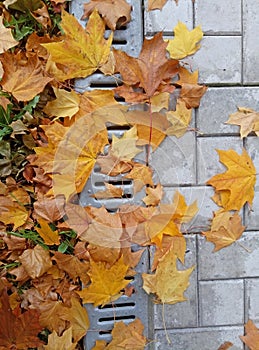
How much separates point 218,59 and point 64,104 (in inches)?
15.4

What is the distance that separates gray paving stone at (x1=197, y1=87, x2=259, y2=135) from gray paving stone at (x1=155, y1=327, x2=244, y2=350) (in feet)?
1.65

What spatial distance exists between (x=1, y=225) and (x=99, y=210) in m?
0.25

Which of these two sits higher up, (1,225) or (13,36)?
(13,36)

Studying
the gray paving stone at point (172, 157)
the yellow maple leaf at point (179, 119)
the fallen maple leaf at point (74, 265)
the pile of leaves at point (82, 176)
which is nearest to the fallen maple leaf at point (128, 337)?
the pile of leaves at point (82, 176)

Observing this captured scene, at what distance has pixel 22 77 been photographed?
3.41ft

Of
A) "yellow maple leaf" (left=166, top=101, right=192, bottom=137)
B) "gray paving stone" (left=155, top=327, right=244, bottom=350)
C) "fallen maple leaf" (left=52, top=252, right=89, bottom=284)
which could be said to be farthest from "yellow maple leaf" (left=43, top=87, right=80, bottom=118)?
"gray paving stone" (left=155, top=327, right=244, bottom=350)

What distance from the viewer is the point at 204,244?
1.11 metres

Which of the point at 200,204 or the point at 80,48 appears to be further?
the point at 200,204

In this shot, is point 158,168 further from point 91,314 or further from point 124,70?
point 91,314

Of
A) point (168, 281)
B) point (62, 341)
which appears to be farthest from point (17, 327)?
point (168, 281)

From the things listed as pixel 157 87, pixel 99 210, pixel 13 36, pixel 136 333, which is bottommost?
pixel 136 333

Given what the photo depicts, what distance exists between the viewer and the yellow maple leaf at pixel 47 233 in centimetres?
106

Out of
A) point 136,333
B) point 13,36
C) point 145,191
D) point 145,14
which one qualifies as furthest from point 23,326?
point 145,14

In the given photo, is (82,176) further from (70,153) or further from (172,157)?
(172,157)
